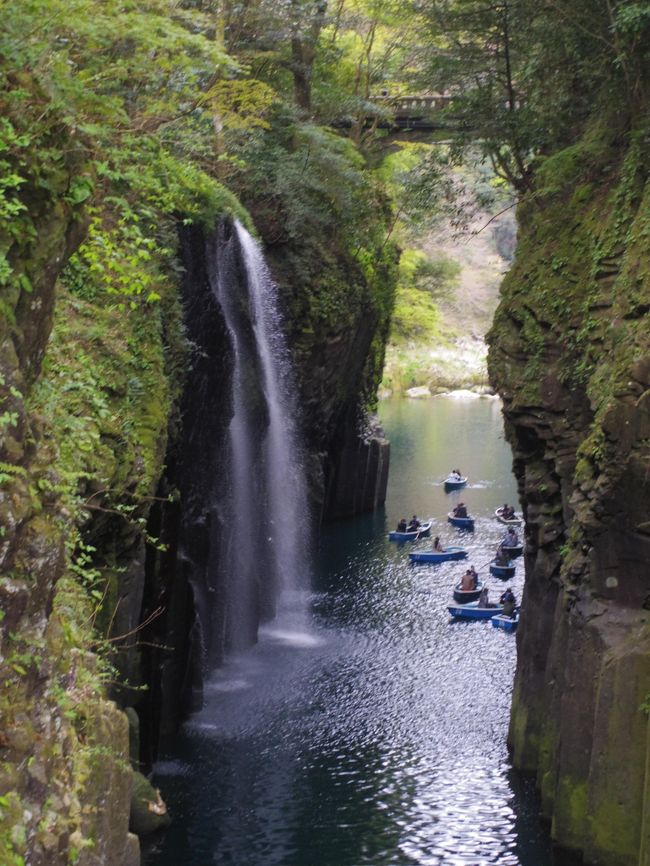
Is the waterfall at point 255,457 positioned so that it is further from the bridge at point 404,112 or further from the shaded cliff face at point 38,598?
the shaded cliff face at point 38,598

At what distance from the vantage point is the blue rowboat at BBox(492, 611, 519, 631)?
2872 centimetres

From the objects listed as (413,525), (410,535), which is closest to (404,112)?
(413,525)

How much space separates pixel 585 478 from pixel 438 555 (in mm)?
20408

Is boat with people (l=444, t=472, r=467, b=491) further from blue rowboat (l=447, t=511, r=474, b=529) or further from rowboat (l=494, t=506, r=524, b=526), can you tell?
blue rowboat (l=447, t=511, r=474, b=529)

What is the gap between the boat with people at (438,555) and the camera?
36.9 m

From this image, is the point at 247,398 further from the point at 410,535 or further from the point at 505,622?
the point at 410,535

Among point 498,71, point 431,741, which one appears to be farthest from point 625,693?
point 498,71

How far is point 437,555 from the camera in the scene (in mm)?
36875

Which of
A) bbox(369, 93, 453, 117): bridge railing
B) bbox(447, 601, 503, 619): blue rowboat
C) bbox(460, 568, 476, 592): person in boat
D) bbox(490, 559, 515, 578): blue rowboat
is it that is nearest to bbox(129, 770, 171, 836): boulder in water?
bbox(447, 601, 503, 619): blue rowboat

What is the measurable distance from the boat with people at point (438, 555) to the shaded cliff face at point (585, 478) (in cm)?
1503

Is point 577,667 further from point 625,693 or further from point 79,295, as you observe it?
point 79,295

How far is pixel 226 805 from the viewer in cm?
1831

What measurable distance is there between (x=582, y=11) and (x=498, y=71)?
4.23 m

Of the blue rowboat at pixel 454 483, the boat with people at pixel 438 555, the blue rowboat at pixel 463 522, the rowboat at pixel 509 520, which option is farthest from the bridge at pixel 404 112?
the blue rowboat at pixel 454 483
